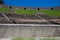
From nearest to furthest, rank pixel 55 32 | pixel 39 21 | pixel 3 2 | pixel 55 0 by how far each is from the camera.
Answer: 1. pixel 55 32
2. pixel 39 21
3. pixel 55 0
4. pixel 3 2

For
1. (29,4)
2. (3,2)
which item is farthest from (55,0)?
(3,2)

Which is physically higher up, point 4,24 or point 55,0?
point 55,0

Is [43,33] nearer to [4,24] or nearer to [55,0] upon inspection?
[4,24]

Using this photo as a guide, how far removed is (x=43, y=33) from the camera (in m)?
6.41

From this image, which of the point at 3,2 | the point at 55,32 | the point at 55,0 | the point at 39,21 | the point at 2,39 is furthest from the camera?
the point at 3,2

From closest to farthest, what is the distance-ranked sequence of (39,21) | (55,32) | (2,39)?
(2,39) < (55,32) < (39,21)

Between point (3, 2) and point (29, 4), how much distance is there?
211 cm

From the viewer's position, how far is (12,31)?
20.6 ft

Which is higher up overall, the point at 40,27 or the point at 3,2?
the point at 3,2

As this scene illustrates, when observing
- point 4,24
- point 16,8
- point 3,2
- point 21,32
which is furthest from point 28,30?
point 3,2

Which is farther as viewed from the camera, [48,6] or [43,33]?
[48,6]

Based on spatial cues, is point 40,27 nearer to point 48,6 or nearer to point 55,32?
point 55,32

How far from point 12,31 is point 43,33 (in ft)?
2.85

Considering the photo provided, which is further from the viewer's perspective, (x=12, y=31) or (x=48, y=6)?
(x=48, y=6)
